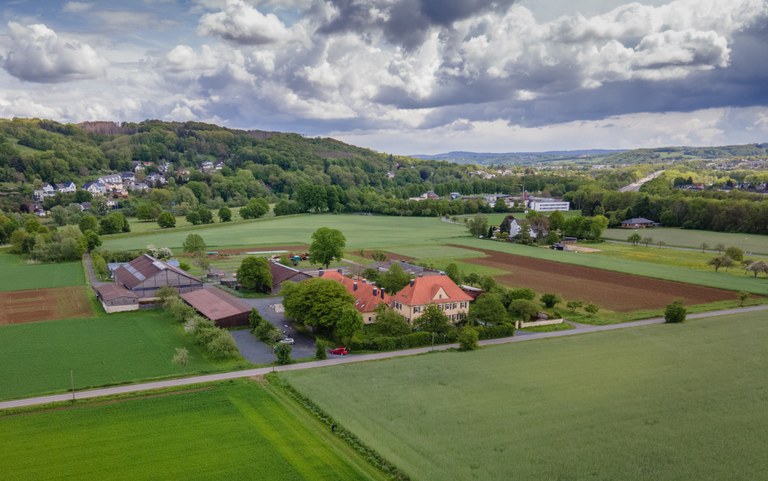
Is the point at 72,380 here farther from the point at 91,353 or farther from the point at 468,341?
the point at 468,341

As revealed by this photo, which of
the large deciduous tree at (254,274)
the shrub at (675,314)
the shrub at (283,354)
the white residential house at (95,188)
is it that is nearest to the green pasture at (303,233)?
the large deciduous tree at (254,274)

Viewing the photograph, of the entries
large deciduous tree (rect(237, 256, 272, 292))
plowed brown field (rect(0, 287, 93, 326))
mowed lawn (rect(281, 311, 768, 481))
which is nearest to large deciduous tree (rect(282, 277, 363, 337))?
mowed lawn (rect(281, 311, 768, 481))

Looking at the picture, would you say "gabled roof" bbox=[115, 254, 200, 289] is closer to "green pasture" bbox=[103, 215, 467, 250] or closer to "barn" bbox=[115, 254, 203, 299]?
"barn" bbox=[115, 254, 203, 299]

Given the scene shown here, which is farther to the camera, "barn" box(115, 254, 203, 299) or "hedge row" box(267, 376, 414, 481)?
"barn" box(115, 254, 203, 299)

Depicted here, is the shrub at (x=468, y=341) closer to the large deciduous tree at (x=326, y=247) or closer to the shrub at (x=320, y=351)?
the shrub at (x=320, y=351)

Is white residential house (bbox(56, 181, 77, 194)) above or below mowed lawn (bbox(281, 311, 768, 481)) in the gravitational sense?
above

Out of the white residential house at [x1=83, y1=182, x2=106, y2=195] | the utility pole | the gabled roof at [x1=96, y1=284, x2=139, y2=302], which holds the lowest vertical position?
the utility pole

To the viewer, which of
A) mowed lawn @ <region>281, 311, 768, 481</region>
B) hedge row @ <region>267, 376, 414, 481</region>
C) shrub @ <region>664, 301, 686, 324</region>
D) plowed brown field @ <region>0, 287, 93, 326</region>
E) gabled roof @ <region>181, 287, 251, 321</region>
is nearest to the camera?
hedge row @ <region>267, 376, 414, 481</region>

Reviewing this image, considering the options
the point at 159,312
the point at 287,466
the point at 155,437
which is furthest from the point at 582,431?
the point at 159,312

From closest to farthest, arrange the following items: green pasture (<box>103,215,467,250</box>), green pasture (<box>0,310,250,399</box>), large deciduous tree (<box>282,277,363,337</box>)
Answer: green pasture (<box>0,310,250,399</box>)
large deciduous tree (<box>282,277,363,337</box>)
green pasture (<box>103,215,467,250</box>)
